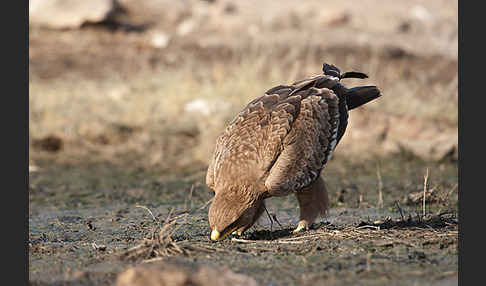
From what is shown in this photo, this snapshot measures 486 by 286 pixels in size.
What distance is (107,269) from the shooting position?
4840 mm

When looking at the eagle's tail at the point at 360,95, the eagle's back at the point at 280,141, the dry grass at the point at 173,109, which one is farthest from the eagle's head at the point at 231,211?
the dry grass at the point at 173,109

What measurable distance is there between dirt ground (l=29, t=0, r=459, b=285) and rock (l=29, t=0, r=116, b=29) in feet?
0.77

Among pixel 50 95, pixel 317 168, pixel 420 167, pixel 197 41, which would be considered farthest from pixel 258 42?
pixel 317 168

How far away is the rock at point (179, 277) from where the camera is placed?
386 centimetres

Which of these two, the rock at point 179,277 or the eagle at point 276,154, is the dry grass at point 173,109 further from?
the rock at point 179,277

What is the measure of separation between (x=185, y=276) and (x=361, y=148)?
860 cm

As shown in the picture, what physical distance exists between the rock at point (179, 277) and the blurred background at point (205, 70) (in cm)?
732

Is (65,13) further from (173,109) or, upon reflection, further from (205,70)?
(173,109)

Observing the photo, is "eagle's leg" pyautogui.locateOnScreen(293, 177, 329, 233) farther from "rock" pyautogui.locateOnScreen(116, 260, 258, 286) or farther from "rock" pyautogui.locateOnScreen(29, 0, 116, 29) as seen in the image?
"rock" pyautogui.locateOnScreen(29, 0, 116, 29)

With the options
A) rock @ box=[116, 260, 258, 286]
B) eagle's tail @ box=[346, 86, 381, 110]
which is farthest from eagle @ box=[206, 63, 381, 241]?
rock @ box=[116, 260, 258, 286]

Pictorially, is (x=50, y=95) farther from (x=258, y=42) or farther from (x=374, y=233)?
(x=374, y=233)

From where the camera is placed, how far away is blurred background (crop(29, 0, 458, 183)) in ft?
40.4

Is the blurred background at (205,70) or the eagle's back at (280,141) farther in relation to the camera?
the blurred background at (205,70)

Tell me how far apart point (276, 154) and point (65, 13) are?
599 inches
